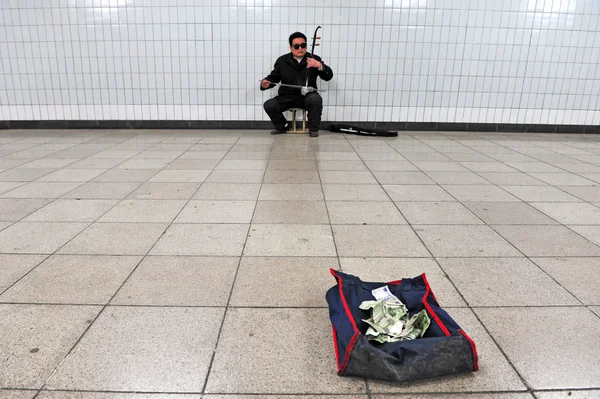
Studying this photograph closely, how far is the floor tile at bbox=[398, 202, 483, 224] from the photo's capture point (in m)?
2.64

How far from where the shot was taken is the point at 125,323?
1.54 m

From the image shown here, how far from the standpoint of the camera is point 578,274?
6.42ft

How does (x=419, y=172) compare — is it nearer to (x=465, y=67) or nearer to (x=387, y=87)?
(x=387, y=87)

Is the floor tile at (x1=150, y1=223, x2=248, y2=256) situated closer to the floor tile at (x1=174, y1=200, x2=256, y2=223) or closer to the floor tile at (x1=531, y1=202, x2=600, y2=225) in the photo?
the floor tile at (x1=174, y1=200, x2=256, y2=223)

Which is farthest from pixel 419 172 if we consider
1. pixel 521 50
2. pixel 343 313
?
pixel 521 50

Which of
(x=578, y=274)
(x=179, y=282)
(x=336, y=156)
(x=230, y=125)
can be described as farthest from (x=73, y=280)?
(x=230, y=125)

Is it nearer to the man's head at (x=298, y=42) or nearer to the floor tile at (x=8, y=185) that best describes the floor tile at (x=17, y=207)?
the floor tile at (x=8, y=185)

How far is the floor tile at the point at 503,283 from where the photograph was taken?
172 cm

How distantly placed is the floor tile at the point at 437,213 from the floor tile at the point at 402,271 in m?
0.60

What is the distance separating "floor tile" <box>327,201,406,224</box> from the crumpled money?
1136 millimetres

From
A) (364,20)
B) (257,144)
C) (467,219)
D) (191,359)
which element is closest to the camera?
(191,359)

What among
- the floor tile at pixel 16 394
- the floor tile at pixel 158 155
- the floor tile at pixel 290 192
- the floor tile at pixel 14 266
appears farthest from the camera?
the floor tile at pixel 158 155

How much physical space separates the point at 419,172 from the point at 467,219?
127 centimetres

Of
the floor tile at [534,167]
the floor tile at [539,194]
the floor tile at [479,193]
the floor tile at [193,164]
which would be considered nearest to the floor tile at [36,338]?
the floor tile at [193,164]
